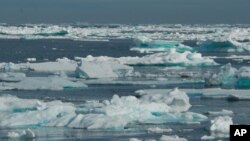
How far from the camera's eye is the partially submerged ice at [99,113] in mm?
11008

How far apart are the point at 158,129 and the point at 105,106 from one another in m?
1.58

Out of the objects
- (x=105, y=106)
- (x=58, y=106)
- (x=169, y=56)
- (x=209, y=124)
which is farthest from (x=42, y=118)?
(x=169, y=56)

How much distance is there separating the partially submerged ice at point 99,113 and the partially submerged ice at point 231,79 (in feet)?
14.6

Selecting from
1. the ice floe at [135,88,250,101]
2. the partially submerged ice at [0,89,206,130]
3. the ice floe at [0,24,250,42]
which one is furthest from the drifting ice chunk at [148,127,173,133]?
the ice floe at [0,24,250,42]

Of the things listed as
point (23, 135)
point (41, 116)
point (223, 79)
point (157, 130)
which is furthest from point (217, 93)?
point (23, 135)

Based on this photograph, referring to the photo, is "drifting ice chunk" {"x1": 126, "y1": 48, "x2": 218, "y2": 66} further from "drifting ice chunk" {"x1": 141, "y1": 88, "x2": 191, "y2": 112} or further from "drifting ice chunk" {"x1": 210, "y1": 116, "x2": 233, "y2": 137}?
"drifting ice chunk" {"x1": 210, "y1": 116, "x2": 233, "y2": 137}

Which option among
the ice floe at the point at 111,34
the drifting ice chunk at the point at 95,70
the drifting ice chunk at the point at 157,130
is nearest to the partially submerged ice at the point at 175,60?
the drifting ice chunk at the point at 95,70

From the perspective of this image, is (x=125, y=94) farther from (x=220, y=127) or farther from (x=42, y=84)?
(x=220, y=127)

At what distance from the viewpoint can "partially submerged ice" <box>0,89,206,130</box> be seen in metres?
11.0

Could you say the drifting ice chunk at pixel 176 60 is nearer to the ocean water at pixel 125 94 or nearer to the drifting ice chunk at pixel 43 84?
the ocean water at pixel 125 94

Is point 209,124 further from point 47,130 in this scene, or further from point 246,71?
point 246,71

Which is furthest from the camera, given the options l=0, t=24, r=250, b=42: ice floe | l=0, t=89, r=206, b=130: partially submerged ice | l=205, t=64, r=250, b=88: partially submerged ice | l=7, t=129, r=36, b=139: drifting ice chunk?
l=0, t=24, r=250, b=42: ice floe

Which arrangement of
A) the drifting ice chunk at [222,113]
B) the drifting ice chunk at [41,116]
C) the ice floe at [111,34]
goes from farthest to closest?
the ice floe at [111,34] < the drifting ice chunk at [222,113] < the drifting ice chunk at [41,116]

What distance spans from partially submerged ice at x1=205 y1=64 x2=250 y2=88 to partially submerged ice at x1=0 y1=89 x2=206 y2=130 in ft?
14.6
